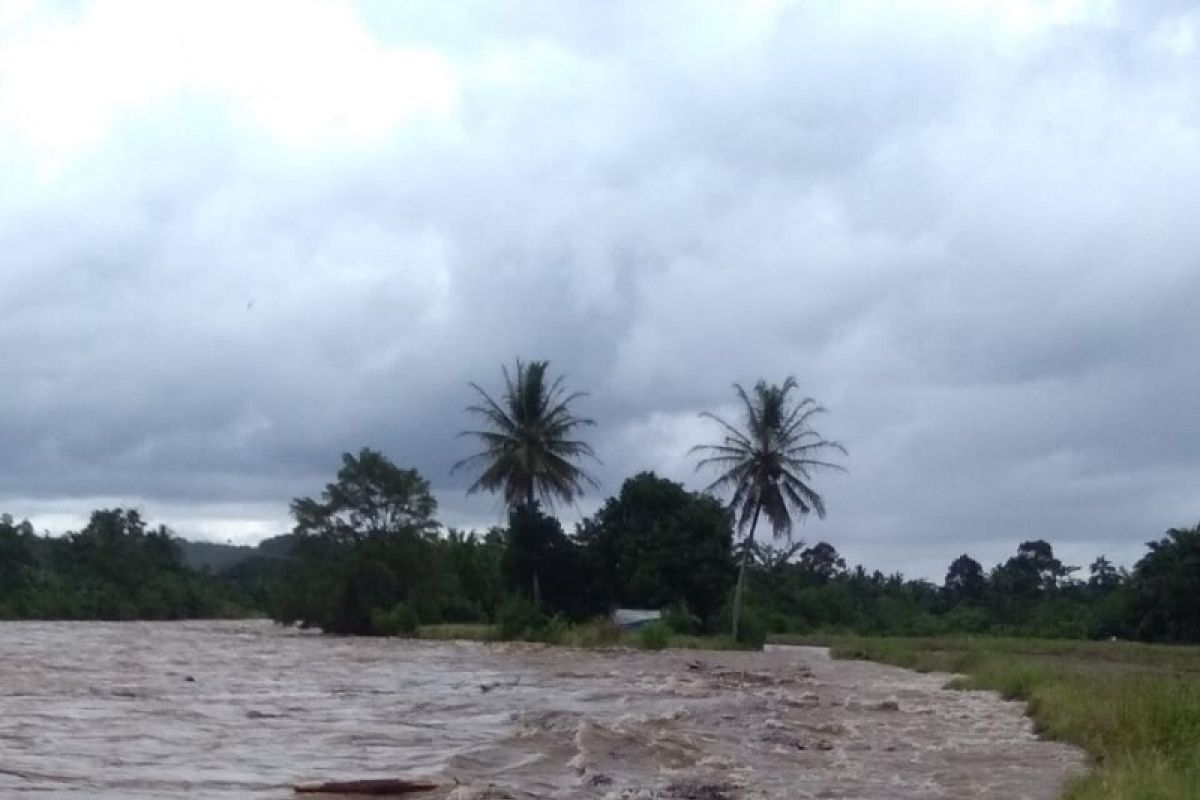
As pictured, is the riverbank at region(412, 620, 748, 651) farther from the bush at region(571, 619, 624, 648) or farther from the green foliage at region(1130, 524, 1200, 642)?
the green foliage at region(1130, 524, 1200, 642)

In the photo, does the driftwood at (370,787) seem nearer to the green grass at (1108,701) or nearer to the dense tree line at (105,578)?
the green grass at (1108,701)

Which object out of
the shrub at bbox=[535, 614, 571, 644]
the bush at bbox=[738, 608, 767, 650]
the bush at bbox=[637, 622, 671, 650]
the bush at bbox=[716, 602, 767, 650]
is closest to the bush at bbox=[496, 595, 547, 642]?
the shrub at bbox=[535, 614, 571, 644]

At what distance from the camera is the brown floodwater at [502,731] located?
17.5m

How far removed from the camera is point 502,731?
2353 cm

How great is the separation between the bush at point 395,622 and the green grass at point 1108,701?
16.1 metres

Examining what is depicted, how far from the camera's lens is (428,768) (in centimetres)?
1833

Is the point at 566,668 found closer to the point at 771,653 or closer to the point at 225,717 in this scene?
the point at 771,653

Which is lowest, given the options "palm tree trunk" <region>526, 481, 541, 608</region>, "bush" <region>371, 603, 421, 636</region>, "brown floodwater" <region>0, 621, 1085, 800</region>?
"brown floodwater" <region>0, 621, 1085, 800</region>

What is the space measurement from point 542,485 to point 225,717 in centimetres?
3365

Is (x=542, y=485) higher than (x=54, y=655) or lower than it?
higher

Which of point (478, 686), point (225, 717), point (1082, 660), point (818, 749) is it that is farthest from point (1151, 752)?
point (1082, 660)

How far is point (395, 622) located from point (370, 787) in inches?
1670

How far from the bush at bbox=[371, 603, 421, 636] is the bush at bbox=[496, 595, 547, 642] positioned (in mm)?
4428

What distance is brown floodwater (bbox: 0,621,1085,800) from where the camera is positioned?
57.3ft
